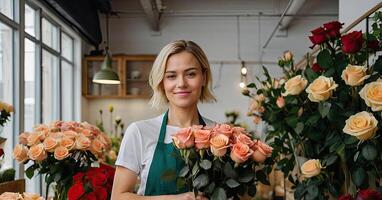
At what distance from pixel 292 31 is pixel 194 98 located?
24.1 feet

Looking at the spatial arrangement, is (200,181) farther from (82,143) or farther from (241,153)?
(82,143)

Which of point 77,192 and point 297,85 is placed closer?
point 77,192

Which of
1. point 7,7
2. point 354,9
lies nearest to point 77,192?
point 354,9

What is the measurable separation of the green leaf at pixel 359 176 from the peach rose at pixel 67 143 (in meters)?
1.55

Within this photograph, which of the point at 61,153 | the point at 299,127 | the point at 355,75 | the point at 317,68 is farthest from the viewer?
the point at 299,127

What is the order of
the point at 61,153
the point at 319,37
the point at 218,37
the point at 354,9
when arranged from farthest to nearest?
the point at 218,37
the point at 354,9
the point at 319,37
the point at 61,153

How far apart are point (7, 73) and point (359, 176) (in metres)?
3.59

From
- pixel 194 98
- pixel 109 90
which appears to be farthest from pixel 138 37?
pixel 194 98

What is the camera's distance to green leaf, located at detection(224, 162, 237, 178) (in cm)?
147

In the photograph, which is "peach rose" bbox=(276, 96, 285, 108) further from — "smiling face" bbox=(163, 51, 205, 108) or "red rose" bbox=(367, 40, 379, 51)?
"smiling face" bbox=(163, 51, 205, 108)

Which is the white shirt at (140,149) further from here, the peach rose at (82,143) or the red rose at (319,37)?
the red rose at (319,37)

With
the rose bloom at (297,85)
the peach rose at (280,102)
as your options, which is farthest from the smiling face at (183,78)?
the peach rose at (280,102)

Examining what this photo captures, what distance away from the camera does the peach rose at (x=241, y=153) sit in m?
1.44

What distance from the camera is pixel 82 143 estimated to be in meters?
2.40
